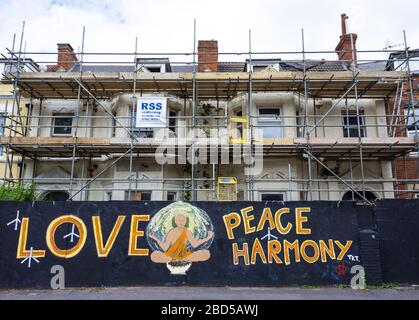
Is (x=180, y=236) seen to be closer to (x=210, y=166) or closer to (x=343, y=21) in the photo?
(x=210, y=166)

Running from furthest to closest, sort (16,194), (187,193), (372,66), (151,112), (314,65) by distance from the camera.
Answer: (372,66)
(314,65)
(187,193)
(151,112)
(16,194)

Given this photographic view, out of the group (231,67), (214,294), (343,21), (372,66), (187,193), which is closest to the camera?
(214,294)

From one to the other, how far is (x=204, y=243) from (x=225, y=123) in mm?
7001

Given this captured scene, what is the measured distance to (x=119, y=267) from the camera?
998 centimetres

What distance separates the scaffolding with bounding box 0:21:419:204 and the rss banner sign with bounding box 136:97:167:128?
41cm

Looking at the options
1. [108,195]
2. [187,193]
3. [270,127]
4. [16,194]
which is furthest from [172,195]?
[16,194]

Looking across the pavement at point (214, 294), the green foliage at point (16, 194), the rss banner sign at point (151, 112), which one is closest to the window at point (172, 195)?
the rss banner sign at point (151, 112)

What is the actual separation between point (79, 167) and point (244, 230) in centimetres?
905

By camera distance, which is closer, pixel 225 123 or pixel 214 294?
pixel 214 294

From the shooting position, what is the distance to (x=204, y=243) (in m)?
10.2

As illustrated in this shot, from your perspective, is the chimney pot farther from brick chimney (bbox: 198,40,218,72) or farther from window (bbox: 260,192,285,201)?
window (bbox: 260,192,285,201)
